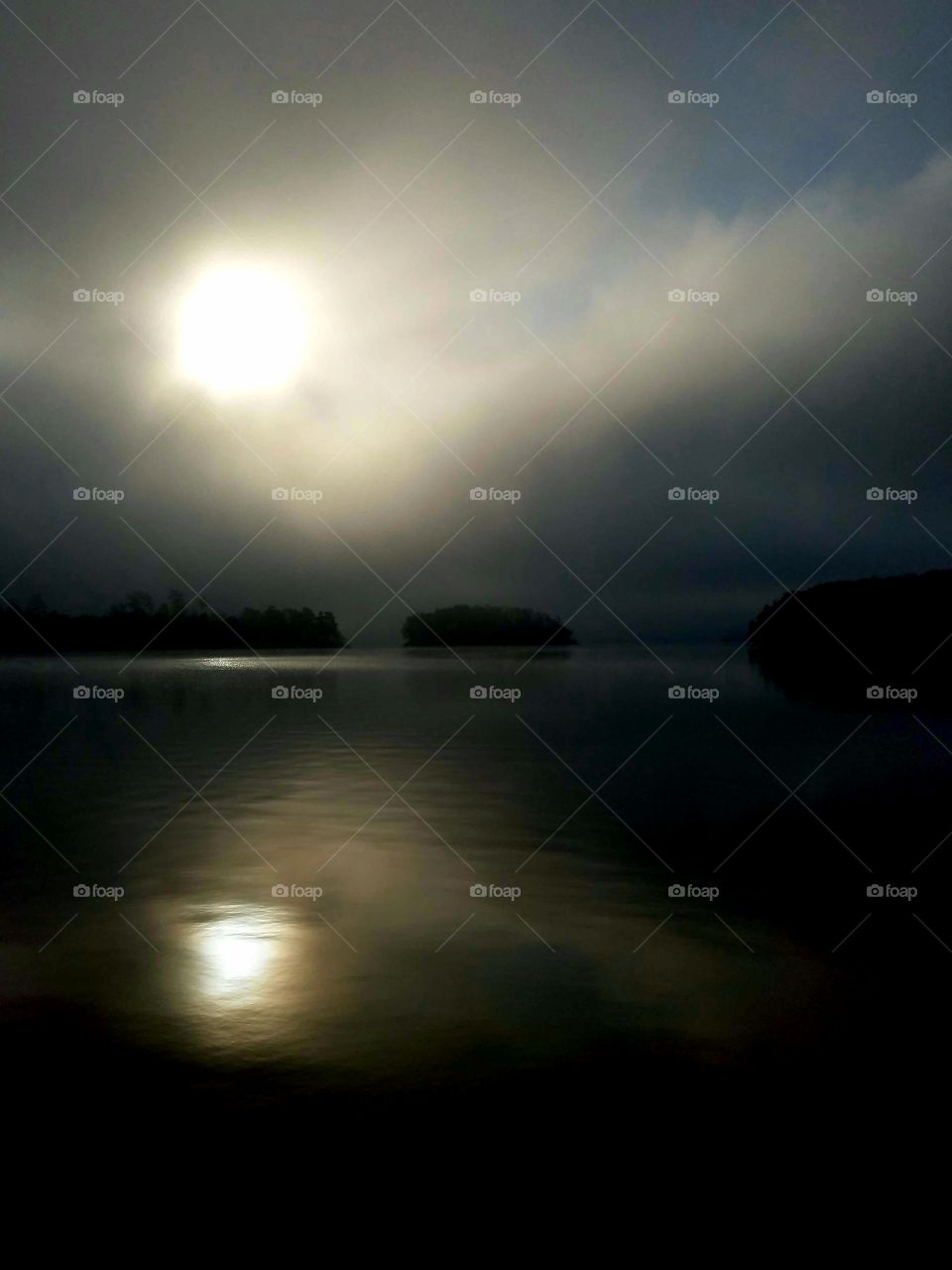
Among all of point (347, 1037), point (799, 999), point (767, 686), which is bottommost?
point (347, 1037)

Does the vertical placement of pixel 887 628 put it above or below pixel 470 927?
above

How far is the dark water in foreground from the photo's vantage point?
362 inches

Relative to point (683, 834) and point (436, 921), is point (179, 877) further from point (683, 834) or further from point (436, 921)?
point (683, 834)

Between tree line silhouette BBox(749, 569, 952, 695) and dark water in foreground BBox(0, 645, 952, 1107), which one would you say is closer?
dark water in foreground BBox(0, 645, 952, 1107)

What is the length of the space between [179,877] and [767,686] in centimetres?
6370

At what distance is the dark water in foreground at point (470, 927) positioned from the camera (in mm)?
9203

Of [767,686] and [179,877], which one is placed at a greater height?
[767,686]

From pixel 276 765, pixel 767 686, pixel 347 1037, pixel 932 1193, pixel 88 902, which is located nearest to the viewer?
pixel 932 1193

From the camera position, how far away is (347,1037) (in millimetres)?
9617

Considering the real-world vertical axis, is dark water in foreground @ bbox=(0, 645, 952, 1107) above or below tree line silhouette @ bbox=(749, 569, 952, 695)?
below

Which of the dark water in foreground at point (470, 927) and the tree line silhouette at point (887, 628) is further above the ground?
the tree line silhouette at point (887, 628)

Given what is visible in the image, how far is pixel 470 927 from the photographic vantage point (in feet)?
45.5

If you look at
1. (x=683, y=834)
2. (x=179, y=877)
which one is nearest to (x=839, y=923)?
(x=683, y=834)

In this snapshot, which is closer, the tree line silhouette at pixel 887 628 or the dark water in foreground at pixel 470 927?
the dark water in foreground at pixel 470 927
